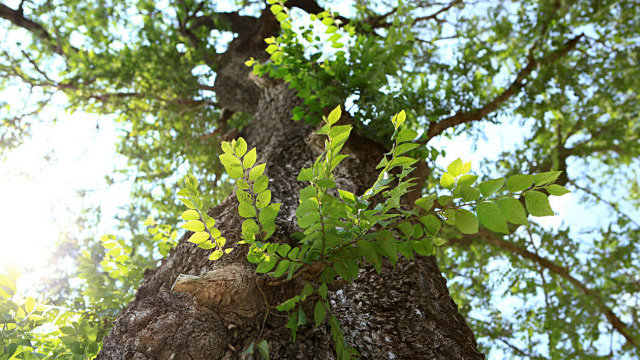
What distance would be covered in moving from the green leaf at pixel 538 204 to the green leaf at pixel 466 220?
4.7 inches

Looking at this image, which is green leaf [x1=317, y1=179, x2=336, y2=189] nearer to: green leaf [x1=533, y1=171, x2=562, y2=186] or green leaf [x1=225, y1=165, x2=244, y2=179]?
green leaf [x1=225, y1=165, x2=244, y2=179]

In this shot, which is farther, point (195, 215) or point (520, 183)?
point (195, 215)

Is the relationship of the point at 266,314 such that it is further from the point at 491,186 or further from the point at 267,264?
the point at 491,186

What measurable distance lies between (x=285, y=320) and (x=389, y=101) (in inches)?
55.1

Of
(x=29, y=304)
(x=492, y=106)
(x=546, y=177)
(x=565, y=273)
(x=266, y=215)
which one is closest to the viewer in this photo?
(x=546, y=177)

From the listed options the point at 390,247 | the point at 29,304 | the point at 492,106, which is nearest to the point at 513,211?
the point at 390,247

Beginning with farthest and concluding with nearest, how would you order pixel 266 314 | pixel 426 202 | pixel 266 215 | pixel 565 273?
pixel 565 273
pixel 266 314
pixel 266 215
pixel 426 202

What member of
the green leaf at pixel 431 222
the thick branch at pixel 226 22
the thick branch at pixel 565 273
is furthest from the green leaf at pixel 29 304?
the thick branch at pixel 565 273

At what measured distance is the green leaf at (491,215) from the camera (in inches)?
37.3

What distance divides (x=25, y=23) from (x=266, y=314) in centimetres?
481

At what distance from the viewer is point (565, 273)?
15.8ft

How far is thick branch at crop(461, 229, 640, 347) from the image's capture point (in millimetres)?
4676

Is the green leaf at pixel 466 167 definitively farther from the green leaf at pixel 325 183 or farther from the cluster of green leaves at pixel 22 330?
the cluster of green leaves at pixel 22 330

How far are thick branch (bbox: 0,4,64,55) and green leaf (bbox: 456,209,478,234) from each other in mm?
4864
